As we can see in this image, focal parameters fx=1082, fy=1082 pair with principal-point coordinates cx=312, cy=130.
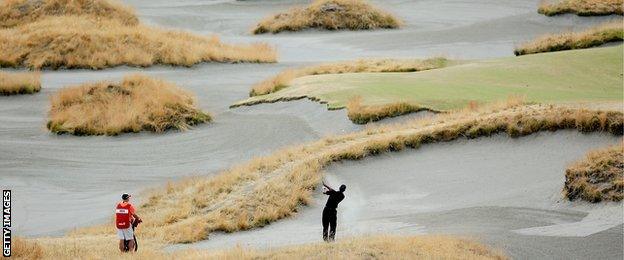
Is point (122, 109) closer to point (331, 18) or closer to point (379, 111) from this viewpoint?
point (379, 111)

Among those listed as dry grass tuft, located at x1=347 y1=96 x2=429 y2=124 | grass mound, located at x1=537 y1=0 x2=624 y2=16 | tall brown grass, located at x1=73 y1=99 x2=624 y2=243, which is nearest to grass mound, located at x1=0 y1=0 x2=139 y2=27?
grass mound, located at x1=537 y1=0 x2=624 y2=16

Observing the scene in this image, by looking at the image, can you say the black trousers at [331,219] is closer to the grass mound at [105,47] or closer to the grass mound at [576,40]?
the grass mound at [576,40]

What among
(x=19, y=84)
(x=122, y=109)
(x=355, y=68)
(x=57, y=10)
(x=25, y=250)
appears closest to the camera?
(x=25, y=250)

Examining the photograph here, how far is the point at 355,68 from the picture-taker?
51.2 metres

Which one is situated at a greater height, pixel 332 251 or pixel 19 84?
pixel 332 251

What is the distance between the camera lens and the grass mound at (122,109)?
4162 centimetres

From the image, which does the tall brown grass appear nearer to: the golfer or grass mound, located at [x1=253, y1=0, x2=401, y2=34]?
the golfer

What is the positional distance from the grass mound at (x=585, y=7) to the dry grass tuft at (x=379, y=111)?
3240cm

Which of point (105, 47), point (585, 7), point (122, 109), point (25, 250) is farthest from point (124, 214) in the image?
point (585, 7)

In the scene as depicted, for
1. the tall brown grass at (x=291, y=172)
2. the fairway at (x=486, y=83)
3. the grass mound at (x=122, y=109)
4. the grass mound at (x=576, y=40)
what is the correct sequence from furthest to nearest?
1. the grass mound at (x=576, y=40)
2. the grass mound at (x=122, y=109)
3. the fairway at (x=486, y=83)
4. the tall brown grass at (x=291, y=172)

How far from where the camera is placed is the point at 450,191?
92.4ft

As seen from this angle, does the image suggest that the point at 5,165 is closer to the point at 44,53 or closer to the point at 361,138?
the point at 361,138

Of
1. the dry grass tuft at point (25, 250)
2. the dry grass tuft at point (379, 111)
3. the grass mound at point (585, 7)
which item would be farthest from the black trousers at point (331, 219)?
the grass mound at point (585, 7)

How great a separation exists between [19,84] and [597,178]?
104 feet
